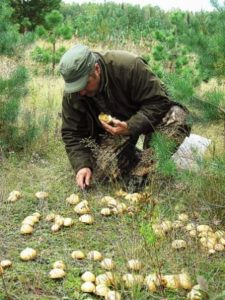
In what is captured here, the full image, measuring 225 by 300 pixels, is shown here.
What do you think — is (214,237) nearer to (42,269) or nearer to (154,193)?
(154,193)

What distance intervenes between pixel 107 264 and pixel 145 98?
176cm

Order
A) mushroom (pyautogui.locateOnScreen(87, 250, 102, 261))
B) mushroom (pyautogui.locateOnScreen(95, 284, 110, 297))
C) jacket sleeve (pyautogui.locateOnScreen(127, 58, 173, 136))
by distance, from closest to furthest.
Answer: mushroom (pyautogui.locateOnScreen(95, 284, 110, 297)), mushroom (pyautogui.locateOnScreen(87, 250, 102, 261)), jacket sleeve (pyautogui.locateOnScreen(127, 58, 173, 136))

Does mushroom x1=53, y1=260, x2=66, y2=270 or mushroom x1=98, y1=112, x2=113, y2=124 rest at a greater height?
mushroom x1=98, y1=112, x2=113, y2=124

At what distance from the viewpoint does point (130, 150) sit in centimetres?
466

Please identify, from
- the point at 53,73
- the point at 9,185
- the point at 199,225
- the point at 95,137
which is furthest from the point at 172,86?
the point at 53,73

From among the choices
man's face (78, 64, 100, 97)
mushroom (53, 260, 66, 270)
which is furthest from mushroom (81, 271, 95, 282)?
man's face (78, 64, 100, 97)

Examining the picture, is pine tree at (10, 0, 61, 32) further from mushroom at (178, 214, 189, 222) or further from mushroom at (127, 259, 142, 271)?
mushroom at (127, 259, 142, 271)

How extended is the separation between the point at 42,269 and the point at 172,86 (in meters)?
1.50

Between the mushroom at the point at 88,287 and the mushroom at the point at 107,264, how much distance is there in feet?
0.53

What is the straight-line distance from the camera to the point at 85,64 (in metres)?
3.90

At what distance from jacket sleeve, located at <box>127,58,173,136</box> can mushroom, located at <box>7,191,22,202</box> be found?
1.06 meters

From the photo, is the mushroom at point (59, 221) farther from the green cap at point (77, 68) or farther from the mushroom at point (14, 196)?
the green cap at point (77, 68)

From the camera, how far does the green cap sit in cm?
388

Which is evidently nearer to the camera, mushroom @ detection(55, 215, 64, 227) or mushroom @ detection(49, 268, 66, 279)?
mushroom @ detection(49, 268, 66, 279)
